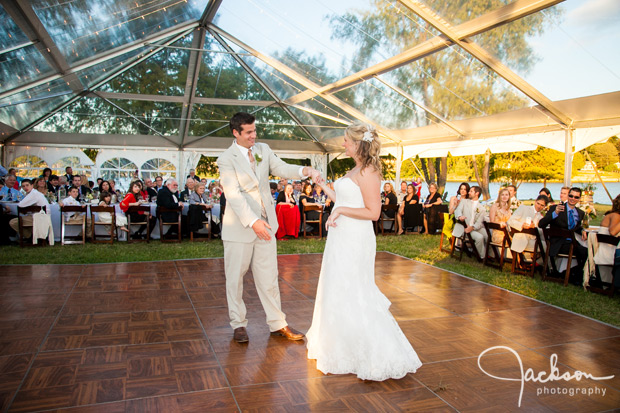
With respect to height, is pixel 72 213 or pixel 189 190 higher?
pixel 189 190

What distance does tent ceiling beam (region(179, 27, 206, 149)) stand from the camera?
12.1m

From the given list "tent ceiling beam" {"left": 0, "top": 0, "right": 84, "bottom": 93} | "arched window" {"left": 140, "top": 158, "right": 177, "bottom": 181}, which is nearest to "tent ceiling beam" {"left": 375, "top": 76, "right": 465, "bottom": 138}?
"tent ceiling beam" {"left": 0, "top": 0, "right": 84, "bottom": 93}

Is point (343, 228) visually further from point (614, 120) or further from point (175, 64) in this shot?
point (175, 64)

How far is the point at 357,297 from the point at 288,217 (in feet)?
23.4

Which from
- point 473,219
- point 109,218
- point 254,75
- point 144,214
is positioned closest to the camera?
point 473,219

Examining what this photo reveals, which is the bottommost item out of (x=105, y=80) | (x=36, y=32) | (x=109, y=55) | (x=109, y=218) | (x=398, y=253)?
(x=398, y=253)

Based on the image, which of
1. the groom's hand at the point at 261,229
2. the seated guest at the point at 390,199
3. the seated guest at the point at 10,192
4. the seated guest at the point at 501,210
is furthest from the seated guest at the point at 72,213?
the seated guest at the point at 501,210

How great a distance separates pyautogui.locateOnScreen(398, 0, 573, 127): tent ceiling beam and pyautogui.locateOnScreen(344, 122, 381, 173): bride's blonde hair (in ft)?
17.1

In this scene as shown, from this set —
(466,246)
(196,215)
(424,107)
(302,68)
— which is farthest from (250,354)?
(302,68)

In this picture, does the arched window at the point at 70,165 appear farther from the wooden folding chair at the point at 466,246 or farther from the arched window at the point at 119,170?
the wooden folding chair at the point at 466,246

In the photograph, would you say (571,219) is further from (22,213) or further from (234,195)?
(22,213)

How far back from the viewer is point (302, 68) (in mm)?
12164

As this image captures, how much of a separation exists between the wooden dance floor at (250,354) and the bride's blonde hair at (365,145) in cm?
143

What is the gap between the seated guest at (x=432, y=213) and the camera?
11.6 m
